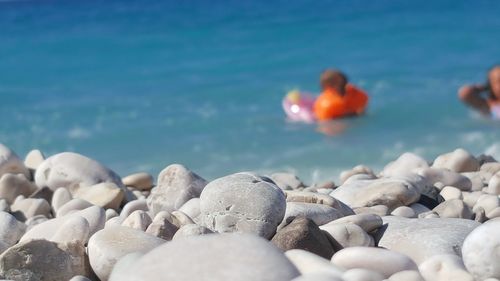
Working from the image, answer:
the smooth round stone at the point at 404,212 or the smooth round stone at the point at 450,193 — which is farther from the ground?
the smooth round stone at the point at 404,212

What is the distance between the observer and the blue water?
8.35 meters

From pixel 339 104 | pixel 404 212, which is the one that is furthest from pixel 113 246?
pixel 339 104

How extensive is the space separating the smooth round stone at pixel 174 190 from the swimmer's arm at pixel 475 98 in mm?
5502

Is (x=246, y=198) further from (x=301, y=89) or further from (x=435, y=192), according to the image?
(x=301, y=89)

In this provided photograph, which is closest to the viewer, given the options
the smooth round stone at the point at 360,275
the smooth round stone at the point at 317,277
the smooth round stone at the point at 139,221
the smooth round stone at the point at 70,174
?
the smooth round stone at the point at 317,277

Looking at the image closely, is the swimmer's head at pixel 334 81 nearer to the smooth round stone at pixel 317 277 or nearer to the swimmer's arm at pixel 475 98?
the swimmer's arm at pixel 475 98

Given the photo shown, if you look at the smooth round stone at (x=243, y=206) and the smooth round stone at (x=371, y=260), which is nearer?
the smooth round stone at (x=371, y=260)

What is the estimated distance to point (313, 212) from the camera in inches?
128

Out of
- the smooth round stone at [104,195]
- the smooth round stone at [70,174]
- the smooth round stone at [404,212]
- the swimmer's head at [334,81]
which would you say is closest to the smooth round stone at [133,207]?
the smooth round stone at [104,195]

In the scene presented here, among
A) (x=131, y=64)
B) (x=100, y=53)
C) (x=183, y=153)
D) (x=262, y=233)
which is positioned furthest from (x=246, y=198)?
(x=100, y=53)

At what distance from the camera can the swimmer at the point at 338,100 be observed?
9.70 meters

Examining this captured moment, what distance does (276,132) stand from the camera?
30.2 feet

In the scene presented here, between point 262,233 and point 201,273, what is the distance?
70cm

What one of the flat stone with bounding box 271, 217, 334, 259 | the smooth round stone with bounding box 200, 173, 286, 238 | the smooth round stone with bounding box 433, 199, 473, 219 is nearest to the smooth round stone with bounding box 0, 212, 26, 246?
the smooth round stone with bounding box 200, 173, 286, 238
